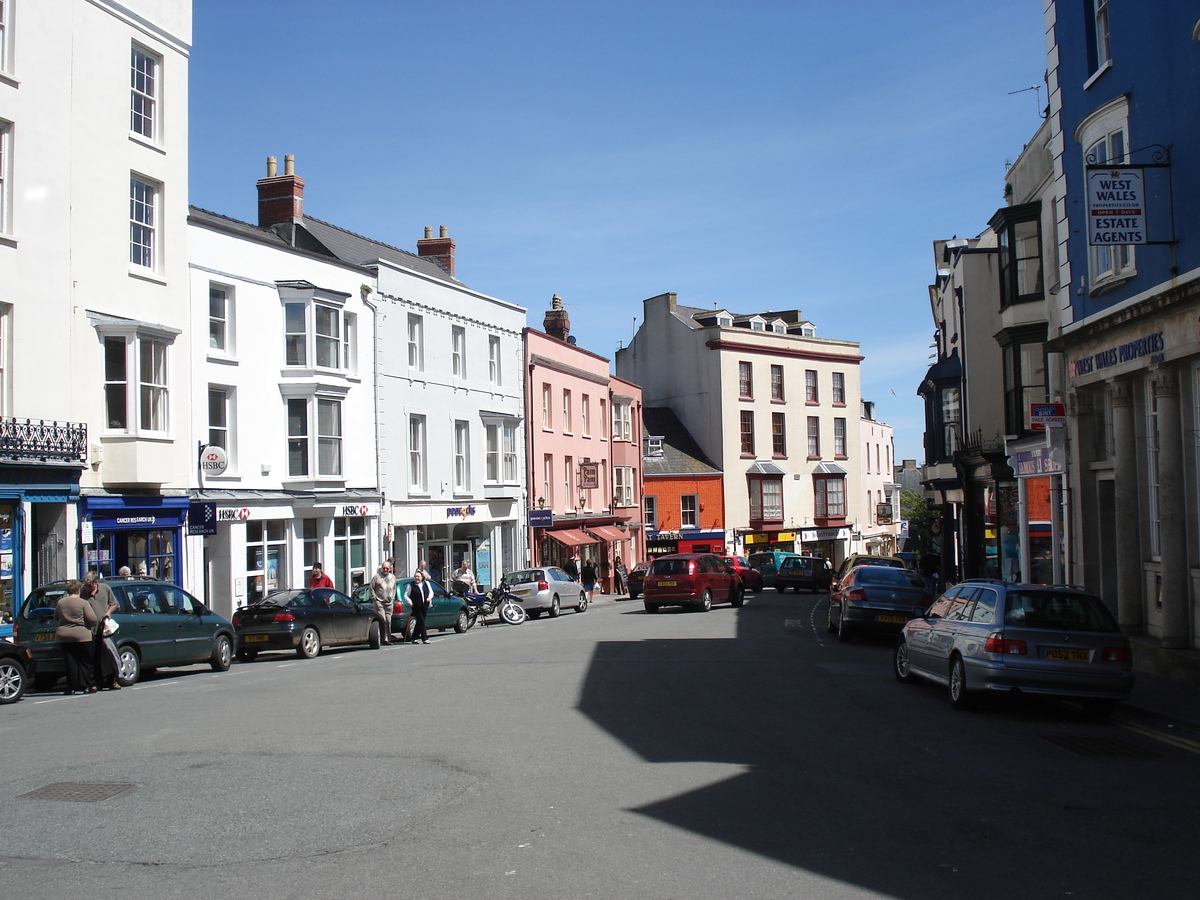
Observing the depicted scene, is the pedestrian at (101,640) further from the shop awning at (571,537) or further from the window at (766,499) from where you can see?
the window at (766,499)

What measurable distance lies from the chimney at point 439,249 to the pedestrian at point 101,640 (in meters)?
29.7

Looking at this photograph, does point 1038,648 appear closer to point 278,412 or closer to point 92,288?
point 92,288

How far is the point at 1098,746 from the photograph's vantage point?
1117 cm

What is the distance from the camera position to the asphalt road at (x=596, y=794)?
21.7 feet

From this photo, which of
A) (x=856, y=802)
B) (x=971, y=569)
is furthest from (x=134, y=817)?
(x=971, y=569)

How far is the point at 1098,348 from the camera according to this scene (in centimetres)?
1933

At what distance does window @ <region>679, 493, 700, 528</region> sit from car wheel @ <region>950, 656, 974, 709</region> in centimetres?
4978

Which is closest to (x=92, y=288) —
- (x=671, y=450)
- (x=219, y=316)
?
(x=219, y=316)

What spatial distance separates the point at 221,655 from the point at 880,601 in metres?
12.3

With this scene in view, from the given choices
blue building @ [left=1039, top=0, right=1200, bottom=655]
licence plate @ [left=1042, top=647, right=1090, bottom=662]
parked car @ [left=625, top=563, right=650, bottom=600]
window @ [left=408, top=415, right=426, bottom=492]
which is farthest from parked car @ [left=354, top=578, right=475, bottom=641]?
licence plate @ [left=1042, top=647, right=1090, bottom=662]

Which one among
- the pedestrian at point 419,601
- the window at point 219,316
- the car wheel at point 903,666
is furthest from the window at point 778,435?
the car wheel at point 903,666

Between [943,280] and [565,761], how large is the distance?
3620 cm

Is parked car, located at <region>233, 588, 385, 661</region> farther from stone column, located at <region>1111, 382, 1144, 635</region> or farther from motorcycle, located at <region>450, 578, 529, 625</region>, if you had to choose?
stone column, located at <region>1111, 382, 1144, 635</region>

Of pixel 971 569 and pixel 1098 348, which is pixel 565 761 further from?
pixel 971 569
